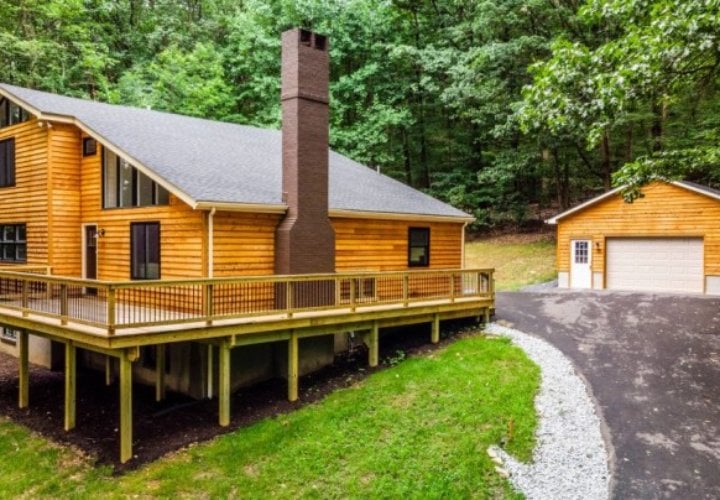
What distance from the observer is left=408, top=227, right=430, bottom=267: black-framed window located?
16.5m

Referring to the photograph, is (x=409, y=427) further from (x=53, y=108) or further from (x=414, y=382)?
(x=53, y=108)

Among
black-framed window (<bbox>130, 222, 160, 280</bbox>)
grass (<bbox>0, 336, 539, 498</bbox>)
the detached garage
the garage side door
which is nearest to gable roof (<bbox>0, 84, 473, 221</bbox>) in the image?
black-framed window (<bbox>130, 222, 160, 280</bbox>)

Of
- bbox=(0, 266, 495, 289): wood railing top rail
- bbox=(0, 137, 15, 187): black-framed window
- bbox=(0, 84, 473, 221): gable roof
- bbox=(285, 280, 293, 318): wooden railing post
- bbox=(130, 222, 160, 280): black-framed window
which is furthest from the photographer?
bbox=(0, 137, 15, 187): black-framed window

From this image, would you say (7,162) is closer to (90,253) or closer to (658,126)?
(90,253)

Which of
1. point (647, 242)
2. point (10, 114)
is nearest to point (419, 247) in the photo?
point (647, 242)

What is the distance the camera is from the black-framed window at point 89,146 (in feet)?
47.8

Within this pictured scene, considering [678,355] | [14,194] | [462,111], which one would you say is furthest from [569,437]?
[462,111]

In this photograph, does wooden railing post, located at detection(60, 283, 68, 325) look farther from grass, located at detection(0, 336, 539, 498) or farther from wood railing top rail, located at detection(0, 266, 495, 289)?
grass, located at detection(0, 336, 539, 498)

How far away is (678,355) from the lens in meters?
12.1

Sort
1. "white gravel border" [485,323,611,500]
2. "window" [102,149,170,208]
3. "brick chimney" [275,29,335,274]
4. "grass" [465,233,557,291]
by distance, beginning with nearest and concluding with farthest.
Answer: "white gravel border" [485,323,611,500] < "brick chimney" [275,29,335,274] < "window" [102,149,170,208] < "grass" [465,233,557,291]

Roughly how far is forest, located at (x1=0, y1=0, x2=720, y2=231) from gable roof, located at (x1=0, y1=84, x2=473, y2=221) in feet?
26.9

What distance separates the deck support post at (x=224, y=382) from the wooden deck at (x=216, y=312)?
0.02 metres

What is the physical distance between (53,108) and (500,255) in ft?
65.8

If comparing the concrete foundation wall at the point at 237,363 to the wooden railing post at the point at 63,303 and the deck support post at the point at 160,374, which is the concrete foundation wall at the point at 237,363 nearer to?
the deck support post at the point at 160,374
